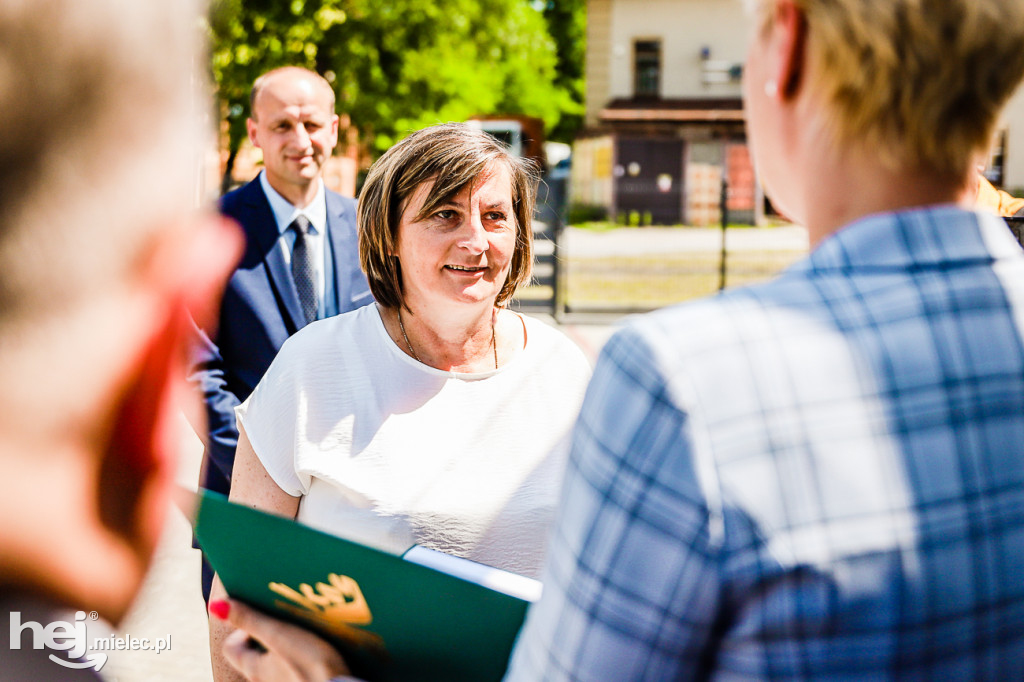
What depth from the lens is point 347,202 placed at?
134 inches

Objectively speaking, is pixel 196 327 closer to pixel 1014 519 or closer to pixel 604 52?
pixel 1014 519

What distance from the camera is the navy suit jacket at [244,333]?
2.80 meters

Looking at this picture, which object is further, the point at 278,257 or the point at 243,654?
the point at 278,257

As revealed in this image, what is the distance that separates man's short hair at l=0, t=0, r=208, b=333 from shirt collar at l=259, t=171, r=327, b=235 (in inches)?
96.5

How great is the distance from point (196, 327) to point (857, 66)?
2365 millimetres

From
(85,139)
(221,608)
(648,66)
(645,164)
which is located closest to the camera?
(85,139)

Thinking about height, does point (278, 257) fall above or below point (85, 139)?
below

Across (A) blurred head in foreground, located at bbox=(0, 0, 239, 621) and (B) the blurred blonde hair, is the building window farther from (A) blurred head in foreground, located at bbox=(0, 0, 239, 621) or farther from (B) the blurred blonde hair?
(A) blurred head in foreground, located at bbox=(0, 0, 239, 621)

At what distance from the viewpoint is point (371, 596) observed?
1050mm

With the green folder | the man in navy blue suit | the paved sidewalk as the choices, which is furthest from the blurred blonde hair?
the man in navy blue suit

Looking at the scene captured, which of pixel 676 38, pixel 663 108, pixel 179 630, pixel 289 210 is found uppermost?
pixel 676 38

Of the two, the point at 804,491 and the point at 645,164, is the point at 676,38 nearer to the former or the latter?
the point at 645,164

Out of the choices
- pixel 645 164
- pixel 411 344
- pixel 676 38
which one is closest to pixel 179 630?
pixel 411 344

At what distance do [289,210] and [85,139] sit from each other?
2.55 meters
